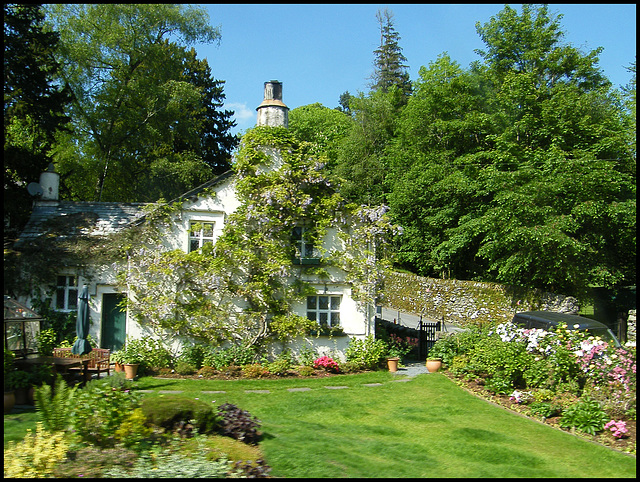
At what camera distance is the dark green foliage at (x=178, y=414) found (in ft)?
26.3

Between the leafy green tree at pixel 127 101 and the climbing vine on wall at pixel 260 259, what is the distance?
13768 millimetres

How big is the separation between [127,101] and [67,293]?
→ 1578 centimetres

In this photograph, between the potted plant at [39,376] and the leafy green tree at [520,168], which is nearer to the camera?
the potted plant at [39,376]

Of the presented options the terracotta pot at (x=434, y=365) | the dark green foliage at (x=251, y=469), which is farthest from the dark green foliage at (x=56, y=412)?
the terracotta pot at (x=434, y=365)

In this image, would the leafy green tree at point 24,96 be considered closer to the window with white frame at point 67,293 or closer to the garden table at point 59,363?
the window with white frame at point 67,293

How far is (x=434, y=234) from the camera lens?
3272 centimetres

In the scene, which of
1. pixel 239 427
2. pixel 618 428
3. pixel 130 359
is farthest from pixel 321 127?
pixel 239 427

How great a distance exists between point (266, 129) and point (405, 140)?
19.7 metres

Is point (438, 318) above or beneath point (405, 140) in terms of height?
beneath

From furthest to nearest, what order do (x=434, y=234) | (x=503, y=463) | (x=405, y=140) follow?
(x=405, y=140)
(x=434, y=234)
(x=503, y=463)

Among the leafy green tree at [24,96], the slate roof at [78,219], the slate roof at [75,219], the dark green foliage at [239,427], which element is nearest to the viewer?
the dark green foliage at [239,427]

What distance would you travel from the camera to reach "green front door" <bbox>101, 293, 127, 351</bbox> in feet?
56.7

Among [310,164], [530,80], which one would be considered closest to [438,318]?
[530,80]

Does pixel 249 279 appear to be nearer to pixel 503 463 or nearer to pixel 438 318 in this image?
Answer: pixel 503 463
